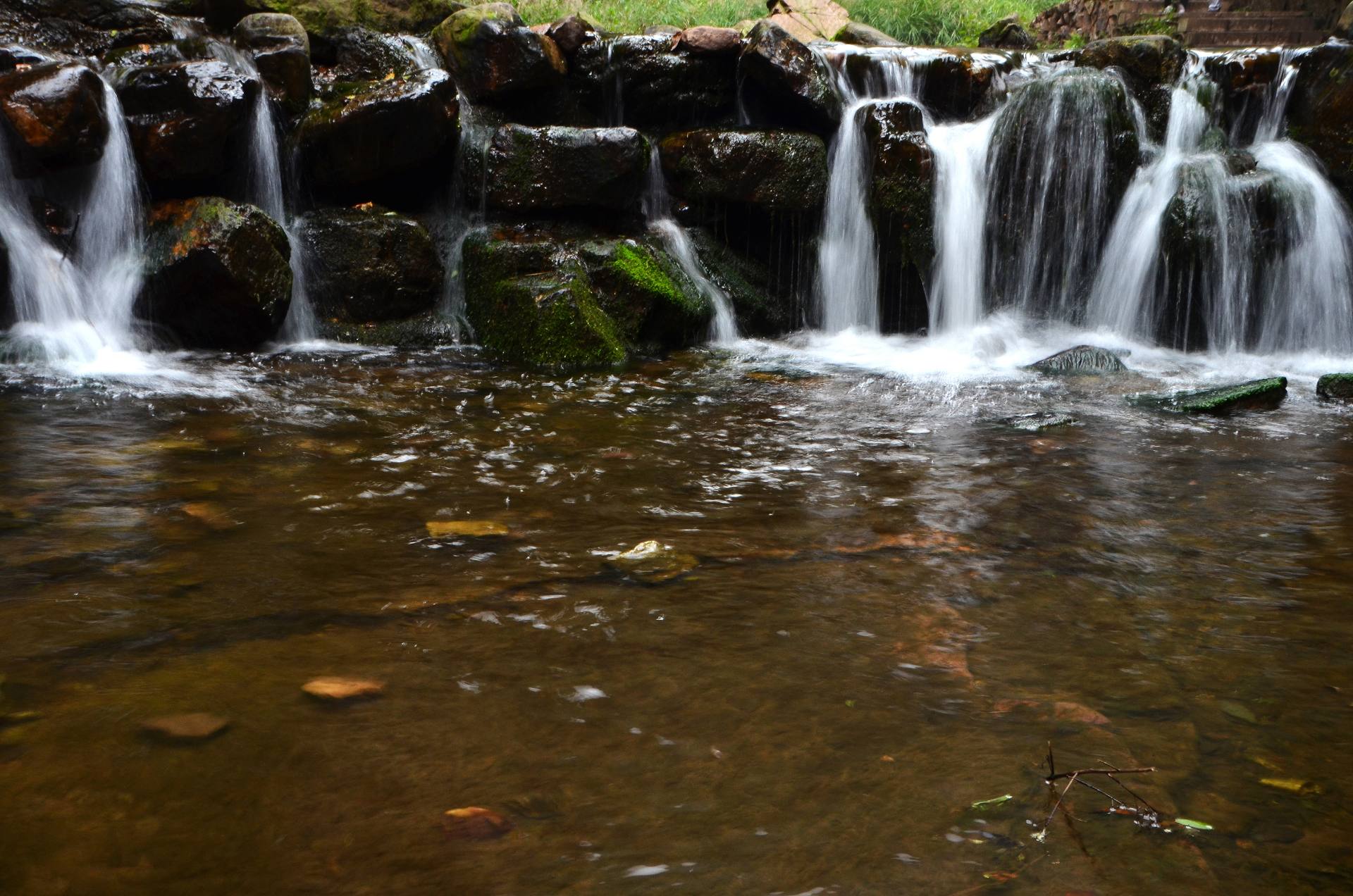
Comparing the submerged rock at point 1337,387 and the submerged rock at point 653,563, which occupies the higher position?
the submerged rock at point 653,563

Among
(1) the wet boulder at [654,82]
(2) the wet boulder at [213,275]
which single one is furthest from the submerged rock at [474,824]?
(1) the wet boulder at [654,82]

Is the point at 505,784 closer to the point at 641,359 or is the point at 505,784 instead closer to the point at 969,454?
the point at 969,454

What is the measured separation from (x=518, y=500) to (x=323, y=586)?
103 centimetres

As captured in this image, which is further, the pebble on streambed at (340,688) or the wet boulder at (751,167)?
the wet boulder at (751,167)

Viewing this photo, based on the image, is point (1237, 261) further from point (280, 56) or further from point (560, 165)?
point (280, 56)

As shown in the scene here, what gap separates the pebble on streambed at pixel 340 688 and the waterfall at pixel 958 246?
7375 millimetres

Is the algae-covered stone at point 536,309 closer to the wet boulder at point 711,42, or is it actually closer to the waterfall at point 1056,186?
the wet boulder at point 711,42

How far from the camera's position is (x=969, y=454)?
4.65m

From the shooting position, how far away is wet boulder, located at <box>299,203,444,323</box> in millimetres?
7809

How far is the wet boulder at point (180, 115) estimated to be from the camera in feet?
23.0

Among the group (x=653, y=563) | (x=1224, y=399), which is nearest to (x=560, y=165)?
(x=1224, y=399)

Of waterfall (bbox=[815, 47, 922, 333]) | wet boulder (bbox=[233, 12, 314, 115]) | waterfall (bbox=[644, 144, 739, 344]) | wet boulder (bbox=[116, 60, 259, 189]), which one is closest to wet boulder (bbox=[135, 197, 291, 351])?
wet boulder (bbox=[116, 60, 259, 189])

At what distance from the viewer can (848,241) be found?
A: 29.4ft

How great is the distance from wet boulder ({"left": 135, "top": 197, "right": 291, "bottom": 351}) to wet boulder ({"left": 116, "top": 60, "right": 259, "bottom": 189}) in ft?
0.89
